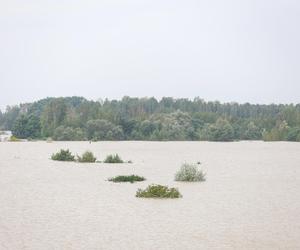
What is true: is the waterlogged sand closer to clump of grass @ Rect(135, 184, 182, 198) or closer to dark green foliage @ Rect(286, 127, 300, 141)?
clump of grass @ Rect(135, 184, 182, 198)

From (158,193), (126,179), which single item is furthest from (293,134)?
(158,193)

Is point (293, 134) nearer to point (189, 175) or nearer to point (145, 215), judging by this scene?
point (189, 175)

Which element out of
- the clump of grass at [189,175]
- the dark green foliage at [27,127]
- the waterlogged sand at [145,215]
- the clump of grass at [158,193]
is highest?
the dark green foliage at [27,127]

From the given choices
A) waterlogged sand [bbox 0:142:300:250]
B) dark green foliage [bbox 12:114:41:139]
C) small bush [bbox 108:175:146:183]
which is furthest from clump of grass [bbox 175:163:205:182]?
dark green foliage [bbox 12:114:41:139]

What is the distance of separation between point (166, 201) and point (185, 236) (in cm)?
640

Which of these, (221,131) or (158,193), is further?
(221,131)

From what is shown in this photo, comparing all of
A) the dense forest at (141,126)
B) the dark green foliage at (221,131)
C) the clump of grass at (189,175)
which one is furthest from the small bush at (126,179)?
the dark green foliage at (221,131)

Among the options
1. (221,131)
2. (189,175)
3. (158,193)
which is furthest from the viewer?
(221,131)

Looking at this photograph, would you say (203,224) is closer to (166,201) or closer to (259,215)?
(259,215)

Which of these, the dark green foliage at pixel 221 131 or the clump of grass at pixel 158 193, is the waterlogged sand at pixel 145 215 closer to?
the clump of grass at pixel 158 193

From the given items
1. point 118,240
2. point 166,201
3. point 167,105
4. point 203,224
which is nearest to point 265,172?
point 166,201

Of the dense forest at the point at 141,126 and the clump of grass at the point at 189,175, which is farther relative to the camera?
the dense forest at the point at 141,126

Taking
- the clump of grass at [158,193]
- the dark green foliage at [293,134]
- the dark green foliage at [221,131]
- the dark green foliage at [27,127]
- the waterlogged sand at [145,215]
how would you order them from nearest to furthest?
the waterlogged sand at [145,215] → the clump of grass at [158,193] → the dark green foliage at [221,131] → the dark green foliage at [293,134] → the dark green foliage at [27,127]

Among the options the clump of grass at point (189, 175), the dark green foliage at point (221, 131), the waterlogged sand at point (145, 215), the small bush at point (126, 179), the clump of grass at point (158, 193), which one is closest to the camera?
the waterlogged sand at point (145, 215)
